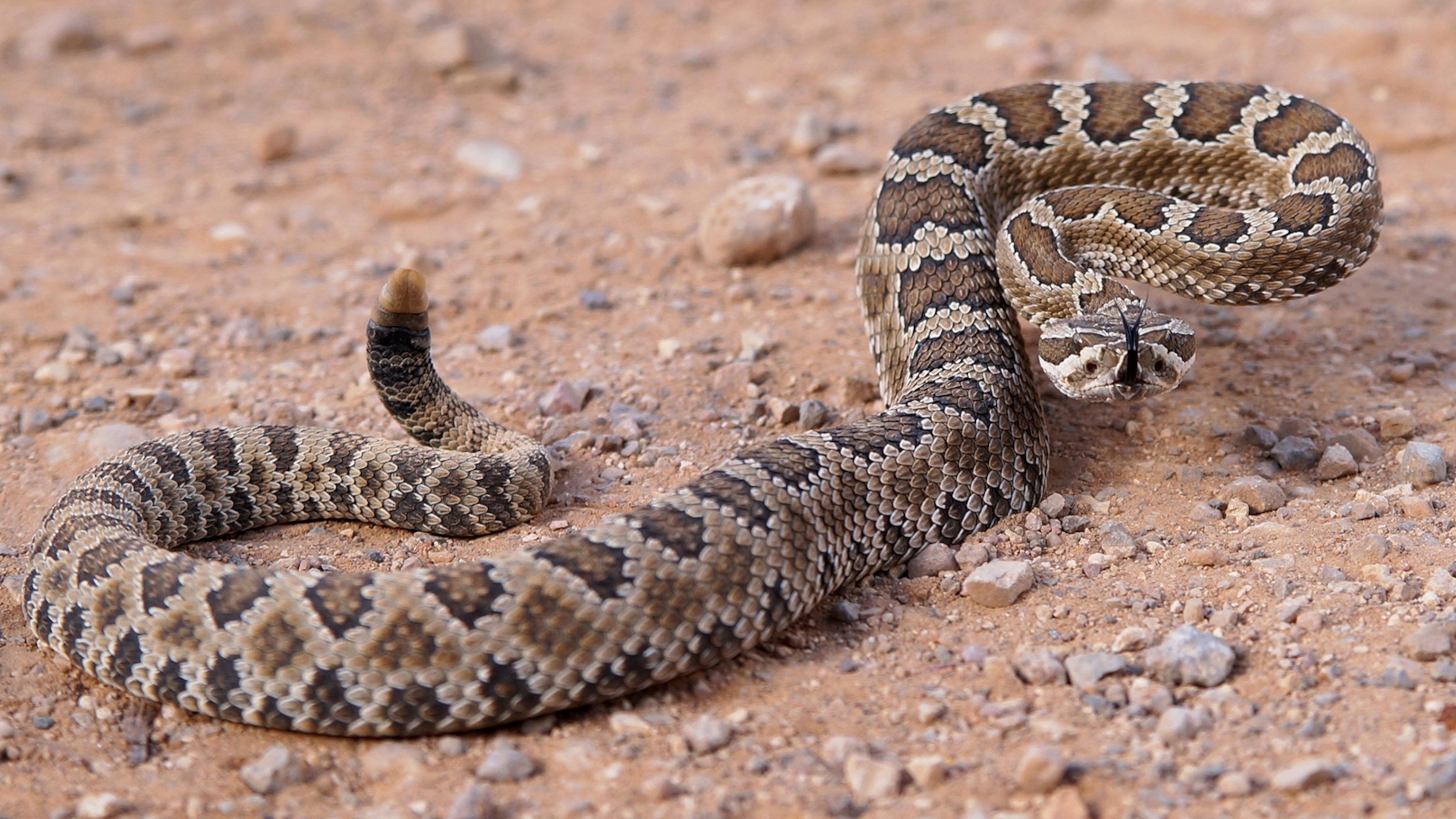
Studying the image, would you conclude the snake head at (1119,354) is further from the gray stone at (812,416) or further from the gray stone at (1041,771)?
the gray stone at (1041,771)

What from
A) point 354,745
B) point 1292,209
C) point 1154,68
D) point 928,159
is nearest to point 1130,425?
point 1292,209

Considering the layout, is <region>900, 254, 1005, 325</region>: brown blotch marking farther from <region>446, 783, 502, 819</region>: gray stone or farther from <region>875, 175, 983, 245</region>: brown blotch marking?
<region>446, 783, 502, 819</region>: gray stone

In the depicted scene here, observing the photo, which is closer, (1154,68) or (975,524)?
(975,524)

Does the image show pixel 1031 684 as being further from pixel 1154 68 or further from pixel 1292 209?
pixel 1154 68

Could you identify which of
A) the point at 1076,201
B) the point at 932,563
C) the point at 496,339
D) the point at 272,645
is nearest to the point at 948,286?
the point at 1076,201

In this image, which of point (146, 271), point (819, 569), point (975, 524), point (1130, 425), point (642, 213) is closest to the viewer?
point (819, 569)

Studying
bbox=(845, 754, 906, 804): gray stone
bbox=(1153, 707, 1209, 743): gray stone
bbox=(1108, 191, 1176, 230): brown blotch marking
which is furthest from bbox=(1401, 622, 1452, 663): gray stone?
bbox=(1108, 191, 1176, 230): brown blotch marking

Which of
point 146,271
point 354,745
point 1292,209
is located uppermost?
point 1292,209
